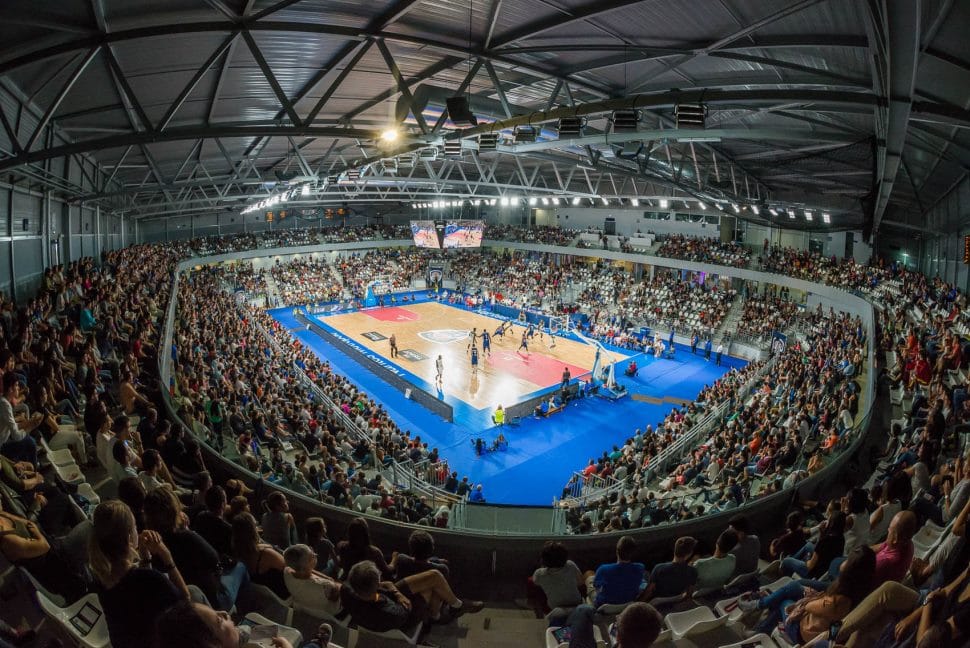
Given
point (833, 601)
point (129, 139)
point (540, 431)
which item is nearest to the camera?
point (833, 601)

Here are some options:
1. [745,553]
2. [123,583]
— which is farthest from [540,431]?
[123,583]

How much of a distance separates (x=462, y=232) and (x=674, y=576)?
37.0 meters

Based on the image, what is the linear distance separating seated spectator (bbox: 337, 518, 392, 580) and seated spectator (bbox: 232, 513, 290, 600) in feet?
1.65

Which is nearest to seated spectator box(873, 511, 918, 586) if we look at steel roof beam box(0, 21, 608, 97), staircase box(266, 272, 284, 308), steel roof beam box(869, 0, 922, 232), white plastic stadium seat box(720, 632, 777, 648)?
white plastic stadium seat box(720, 632, 777, 648)

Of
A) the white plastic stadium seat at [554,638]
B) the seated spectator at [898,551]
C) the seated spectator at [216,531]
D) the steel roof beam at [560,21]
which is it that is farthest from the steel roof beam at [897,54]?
the seated spectator at [216,531]

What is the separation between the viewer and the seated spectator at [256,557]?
4012 mm

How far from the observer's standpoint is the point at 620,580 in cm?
461

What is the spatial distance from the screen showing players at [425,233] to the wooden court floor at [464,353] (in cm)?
550

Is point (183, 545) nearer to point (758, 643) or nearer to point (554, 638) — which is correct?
point (554, 638)

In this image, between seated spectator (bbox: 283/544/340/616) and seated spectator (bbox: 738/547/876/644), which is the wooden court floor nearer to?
seated spectator (bbox: 283/544/340/616)

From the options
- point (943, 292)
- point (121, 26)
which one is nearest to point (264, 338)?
point (121, 26)

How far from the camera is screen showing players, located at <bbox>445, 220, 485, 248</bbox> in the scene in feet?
131

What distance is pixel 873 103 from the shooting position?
7828 mm

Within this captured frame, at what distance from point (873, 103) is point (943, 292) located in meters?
13.6
